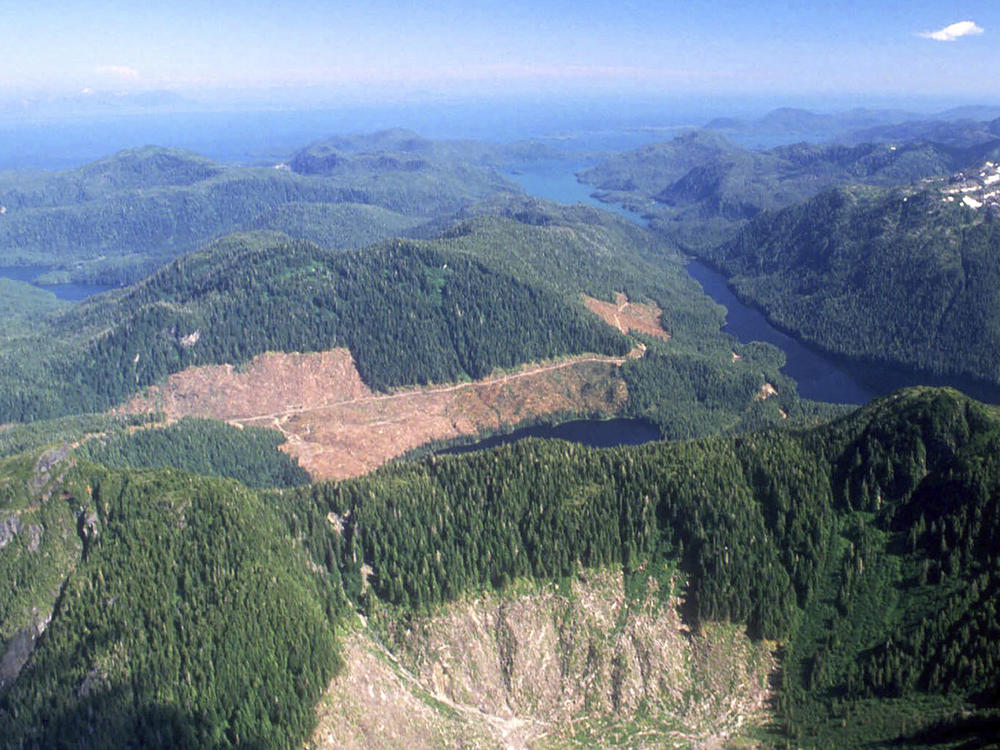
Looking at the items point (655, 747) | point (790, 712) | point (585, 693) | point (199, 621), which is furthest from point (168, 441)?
point (790, 712)

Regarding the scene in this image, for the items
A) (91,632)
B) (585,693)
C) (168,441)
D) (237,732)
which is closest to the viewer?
(237,732)

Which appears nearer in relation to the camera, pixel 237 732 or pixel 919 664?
pixel 237 732

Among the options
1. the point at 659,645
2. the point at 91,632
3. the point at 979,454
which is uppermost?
the point at 979,454

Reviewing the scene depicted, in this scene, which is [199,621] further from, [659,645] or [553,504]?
[659,645]

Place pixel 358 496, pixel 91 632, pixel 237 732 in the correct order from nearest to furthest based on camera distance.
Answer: pixel 237 732, pixel 91 632, pixel 358 496

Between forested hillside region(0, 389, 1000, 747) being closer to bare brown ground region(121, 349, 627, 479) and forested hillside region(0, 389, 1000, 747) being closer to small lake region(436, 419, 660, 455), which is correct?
bare brown ground region(121, 349, 627, 479)

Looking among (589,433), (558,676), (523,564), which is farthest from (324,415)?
(558,676)

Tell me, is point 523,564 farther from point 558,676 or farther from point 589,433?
point 589,433
